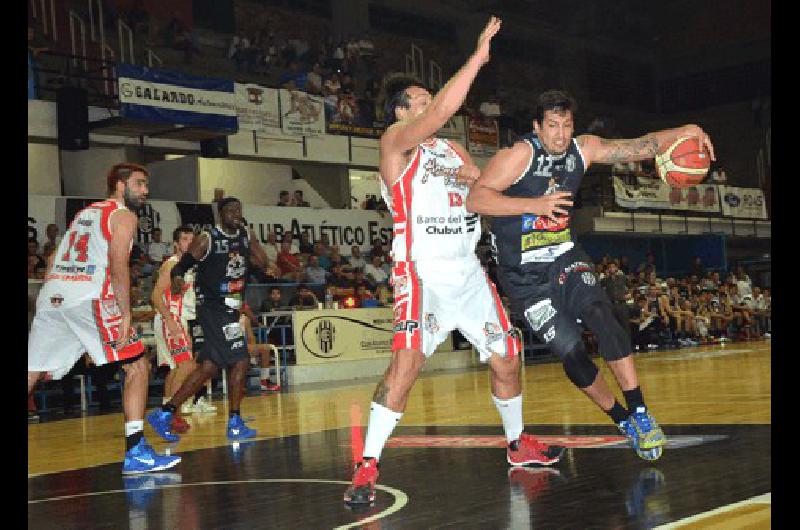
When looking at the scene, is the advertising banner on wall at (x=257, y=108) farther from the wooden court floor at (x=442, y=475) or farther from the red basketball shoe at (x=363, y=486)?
the red basketball shoe at (x=363, y=486)

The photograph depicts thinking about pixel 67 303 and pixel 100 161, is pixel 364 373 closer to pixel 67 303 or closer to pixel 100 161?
pixel 100 161

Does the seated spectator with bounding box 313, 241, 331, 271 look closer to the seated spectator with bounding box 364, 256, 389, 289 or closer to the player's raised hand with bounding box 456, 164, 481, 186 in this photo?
the seated spectator with bounding box 364, 256, 389, 289

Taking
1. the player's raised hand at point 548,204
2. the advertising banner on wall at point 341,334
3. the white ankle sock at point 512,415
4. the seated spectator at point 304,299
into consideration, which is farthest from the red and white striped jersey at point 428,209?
the seated spectator at point 304,299

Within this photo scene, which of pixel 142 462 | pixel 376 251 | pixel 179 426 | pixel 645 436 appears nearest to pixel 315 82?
pixel 376 251

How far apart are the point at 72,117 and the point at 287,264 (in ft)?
15.4

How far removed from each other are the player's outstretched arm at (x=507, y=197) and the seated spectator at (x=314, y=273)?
44.1 feet

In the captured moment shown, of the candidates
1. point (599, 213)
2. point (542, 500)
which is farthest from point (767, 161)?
point (542, 500)

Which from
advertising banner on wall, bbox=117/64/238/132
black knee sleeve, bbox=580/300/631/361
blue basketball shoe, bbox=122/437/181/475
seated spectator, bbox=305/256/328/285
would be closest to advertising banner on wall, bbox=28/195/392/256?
seated spectator, bbox=305/256/328/285

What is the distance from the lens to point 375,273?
66.6ft

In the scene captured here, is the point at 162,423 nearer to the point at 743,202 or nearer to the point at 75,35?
the point at 75,35

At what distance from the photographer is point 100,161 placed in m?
21.2

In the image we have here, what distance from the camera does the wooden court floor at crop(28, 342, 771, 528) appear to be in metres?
4.38

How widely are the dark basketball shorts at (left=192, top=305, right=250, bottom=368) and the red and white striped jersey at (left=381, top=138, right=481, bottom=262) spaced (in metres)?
3.78

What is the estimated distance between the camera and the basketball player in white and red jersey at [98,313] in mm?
6707
